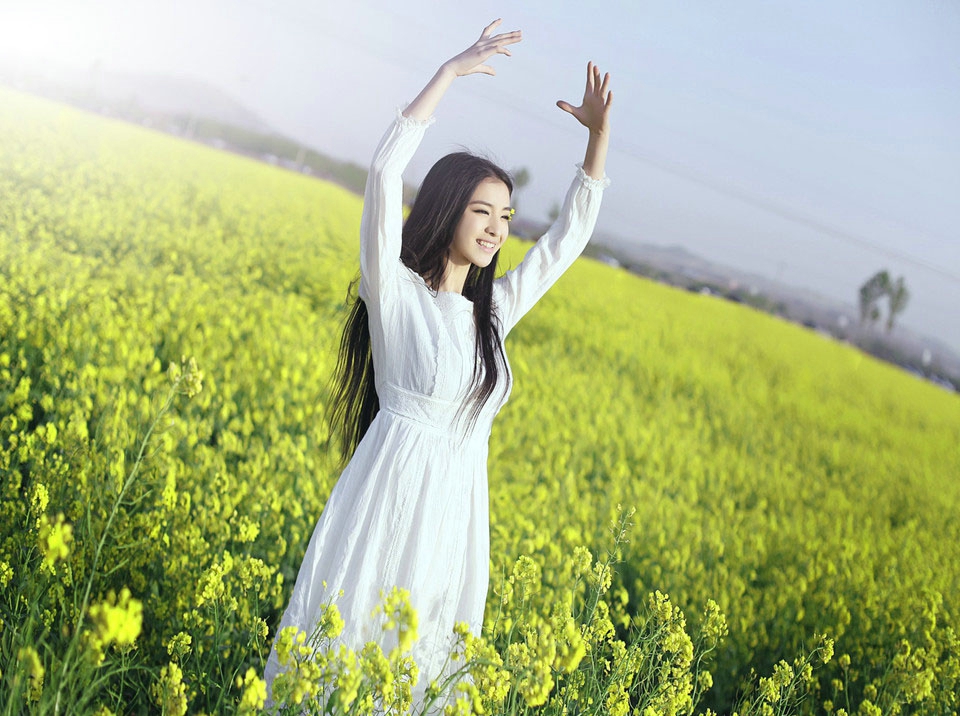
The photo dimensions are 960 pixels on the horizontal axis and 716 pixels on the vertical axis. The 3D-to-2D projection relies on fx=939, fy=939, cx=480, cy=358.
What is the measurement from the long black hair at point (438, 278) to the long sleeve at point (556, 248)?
69 mm

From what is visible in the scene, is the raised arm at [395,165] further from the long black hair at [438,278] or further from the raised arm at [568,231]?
the raised arm at [568,231]

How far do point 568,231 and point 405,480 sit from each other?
2.43ft

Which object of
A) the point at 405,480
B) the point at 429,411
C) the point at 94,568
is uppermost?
the point at 429,411

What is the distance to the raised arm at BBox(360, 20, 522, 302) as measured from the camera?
180 centimetres

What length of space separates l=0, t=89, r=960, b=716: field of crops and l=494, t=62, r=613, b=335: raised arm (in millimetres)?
549

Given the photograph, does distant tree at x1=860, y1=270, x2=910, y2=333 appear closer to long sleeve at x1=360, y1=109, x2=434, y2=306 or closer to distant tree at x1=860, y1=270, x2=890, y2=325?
distant tree at x1=860, y1=270, x2=890, y2=325

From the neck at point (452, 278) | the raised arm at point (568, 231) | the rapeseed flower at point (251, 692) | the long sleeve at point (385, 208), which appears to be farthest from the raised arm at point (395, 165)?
the rapeseed flower at point (251, 692)

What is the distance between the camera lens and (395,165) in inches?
71.4

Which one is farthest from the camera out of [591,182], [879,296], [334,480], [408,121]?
[879,296]

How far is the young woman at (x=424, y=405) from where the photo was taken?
183 cm

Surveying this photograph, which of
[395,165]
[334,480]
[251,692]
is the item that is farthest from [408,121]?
[334,480]

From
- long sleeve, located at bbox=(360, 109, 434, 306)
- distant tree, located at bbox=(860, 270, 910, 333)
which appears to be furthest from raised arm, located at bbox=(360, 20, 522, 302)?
distant tree, located at bbox=(860, 270, 910, 333)

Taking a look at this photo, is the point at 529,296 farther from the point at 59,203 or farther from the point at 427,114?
the point at 59,203

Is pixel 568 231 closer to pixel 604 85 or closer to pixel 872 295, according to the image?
pixel 604 85
